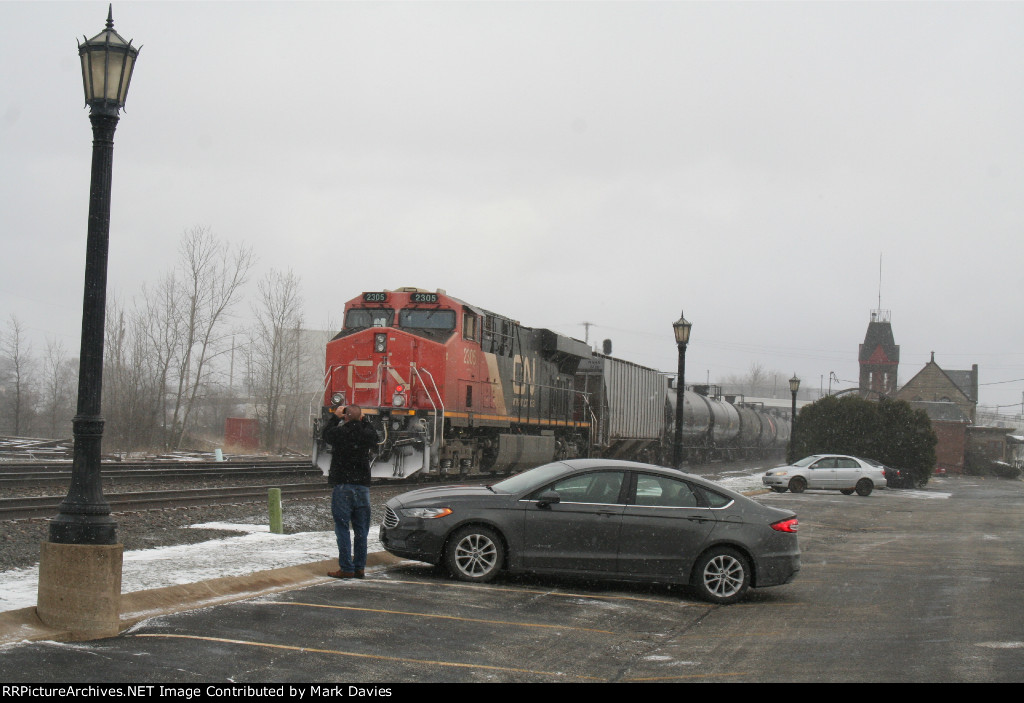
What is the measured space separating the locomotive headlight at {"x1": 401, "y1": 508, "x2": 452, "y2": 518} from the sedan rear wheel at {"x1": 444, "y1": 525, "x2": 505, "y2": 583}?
0.86 ft

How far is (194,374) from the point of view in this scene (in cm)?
4997

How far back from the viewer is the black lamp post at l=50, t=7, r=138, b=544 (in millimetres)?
7480

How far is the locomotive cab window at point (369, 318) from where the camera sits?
854 inches

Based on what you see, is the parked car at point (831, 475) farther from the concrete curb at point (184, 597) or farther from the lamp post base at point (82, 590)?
the lamp post base at point (82, 590)

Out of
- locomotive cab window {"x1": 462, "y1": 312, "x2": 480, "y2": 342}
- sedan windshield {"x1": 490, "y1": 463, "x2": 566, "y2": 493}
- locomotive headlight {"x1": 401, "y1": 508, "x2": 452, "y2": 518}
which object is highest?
locomotive cab window {"x1": 462, "y1": 312, "x2": 480, "y2": 342}

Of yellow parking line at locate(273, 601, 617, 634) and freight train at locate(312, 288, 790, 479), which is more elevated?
freight train at locate(312, 288, 790, 479)

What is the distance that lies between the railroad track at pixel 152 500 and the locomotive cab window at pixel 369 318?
3.81 m

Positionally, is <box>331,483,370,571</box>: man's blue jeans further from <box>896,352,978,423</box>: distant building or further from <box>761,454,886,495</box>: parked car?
<box>896,352,978,423</box>: distant building

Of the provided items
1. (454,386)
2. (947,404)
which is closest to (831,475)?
(454,386)

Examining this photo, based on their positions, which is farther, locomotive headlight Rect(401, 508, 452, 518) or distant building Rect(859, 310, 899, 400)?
distant building Rect(859, 310, 899, 400)

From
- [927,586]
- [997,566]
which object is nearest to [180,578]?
[927,586]

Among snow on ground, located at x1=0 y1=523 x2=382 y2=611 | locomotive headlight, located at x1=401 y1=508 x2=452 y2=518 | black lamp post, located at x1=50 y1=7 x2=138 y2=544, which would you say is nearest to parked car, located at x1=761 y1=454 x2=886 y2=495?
snow on ground, located at x1=0 y1=523 x2=382 y2=611

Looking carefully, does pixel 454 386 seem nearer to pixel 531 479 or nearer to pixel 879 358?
pixel 531 479
